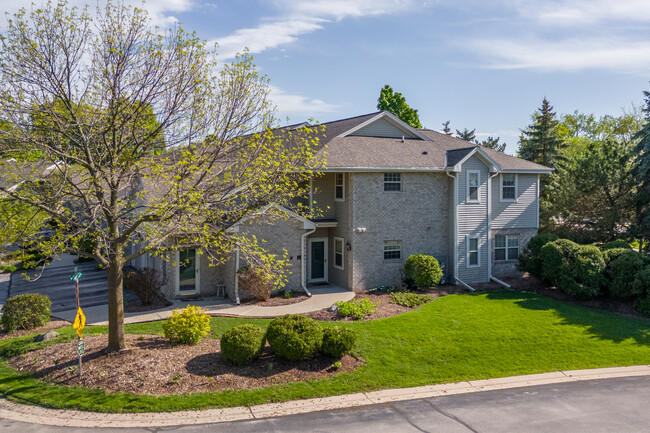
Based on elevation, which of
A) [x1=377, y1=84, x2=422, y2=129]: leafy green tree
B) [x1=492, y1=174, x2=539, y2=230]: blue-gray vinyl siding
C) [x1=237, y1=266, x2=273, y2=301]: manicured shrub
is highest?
[x1=377, y1=84, x2=422, y2=129]: leafy green tree

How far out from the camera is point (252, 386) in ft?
34.3

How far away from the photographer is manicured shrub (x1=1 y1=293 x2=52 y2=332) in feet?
46.8

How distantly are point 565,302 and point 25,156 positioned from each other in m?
19.0

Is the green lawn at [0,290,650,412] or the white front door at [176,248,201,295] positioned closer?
the green lawn at [0,290,650,412]

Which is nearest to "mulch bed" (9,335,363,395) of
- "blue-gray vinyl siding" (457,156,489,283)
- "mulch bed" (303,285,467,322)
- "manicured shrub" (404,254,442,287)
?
"mulch bed" (303,285,467,322)

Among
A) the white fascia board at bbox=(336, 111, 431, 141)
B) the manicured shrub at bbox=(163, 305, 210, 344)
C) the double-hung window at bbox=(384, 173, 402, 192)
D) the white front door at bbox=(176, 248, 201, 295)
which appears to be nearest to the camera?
the manicured shrub at bbox=(163, 305, 210, 344)

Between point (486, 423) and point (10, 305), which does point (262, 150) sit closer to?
point (486, 423)

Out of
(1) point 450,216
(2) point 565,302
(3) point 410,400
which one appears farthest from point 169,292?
(2) point 565,302

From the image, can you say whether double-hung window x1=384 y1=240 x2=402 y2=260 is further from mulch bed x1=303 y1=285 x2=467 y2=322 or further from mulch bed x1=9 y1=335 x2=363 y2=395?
mulch bed x1=9 y1=335 x2=363 y2=395

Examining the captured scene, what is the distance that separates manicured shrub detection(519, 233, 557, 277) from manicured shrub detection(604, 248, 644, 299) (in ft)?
10.6

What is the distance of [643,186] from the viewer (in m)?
23.8

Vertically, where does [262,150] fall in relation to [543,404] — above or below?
above

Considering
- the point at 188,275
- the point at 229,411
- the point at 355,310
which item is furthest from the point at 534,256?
the point at 229,411

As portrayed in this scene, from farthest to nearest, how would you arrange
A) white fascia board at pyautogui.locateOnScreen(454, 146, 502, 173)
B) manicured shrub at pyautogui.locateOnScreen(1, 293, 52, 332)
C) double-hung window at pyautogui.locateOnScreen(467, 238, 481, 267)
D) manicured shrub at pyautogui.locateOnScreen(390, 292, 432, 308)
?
double-hung window at pyautogui.locateOnScreen(467, 238, 481, 267) < white fascia board at pyautogui.locateOnScreen(454, 146, 502, 173) < manicured shrub at pyautogui.locateOnScreen(390, 292, 432, 308) < manicured shrub at pyautogui.locateOnScreen(1, 293, 52, 332)
